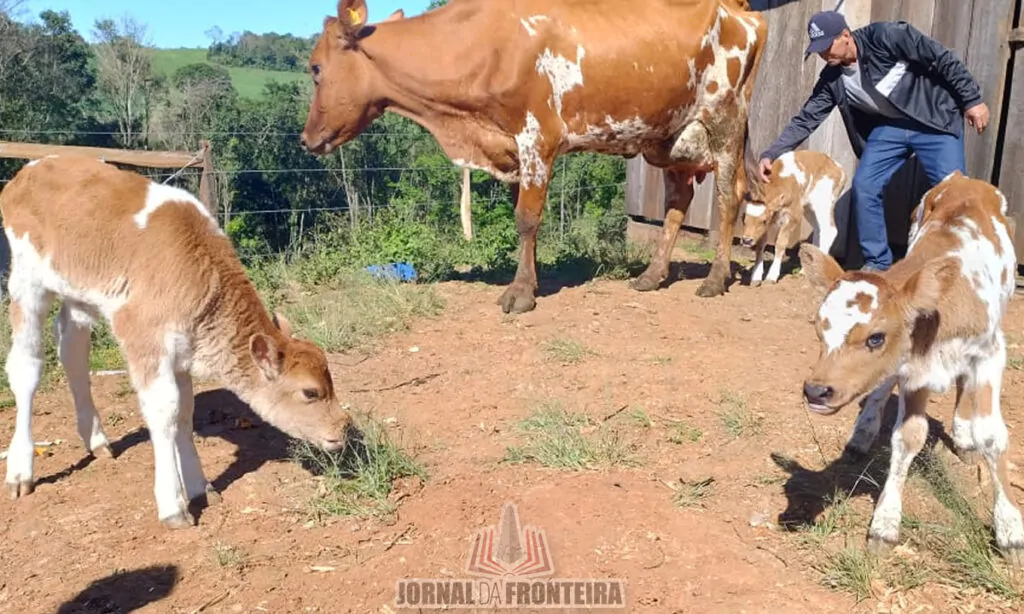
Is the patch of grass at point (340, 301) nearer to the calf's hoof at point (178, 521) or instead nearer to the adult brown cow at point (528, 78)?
the adult brown cow at point (528, 78)

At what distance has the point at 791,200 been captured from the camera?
29.1ft

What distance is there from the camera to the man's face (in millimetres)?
6141

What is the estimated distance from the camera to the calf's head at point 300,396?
177 inches

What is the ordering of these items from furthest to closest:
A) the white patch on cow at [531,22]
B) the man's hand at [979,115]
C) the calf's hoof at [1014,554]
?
the white patch on cow at [531,22], the man's hand at [979,115], the calf's hoof at [1014,554]

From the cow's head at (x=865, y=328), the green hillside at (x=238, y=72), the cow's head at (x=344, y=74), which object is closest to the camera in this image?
the cow's head at (x=865, y=328)

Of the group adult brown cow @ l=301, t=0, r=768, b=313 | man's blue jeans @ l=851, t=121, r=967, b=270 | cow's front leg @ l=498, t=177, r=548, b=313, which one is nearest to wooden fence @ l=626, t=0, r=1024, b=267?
adult brown cow @ l=301, t=0, r=768, b=313

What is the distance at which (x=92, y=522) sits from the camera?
4.38 m

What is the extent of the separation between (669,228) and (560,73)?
81.8 inches

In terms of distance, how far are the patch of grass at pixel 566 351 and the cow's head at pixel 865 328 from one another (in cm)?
284

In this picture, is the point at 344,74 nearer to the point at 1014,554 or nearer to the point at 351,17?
the point at 351,17

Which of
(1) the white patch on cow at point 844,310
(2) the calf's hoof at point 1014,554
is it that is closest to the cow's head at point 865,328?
(1) the white patch on cow at point 844,310

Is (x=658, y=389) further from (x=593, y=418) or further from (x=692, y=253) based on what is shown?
(x=692, y=253)

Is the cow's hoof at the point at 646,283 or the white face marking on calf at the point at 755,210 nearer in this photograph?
the cow's hoof at the point at 646,283

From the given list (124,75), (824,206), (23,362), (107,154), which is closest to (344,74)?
(107,154)
